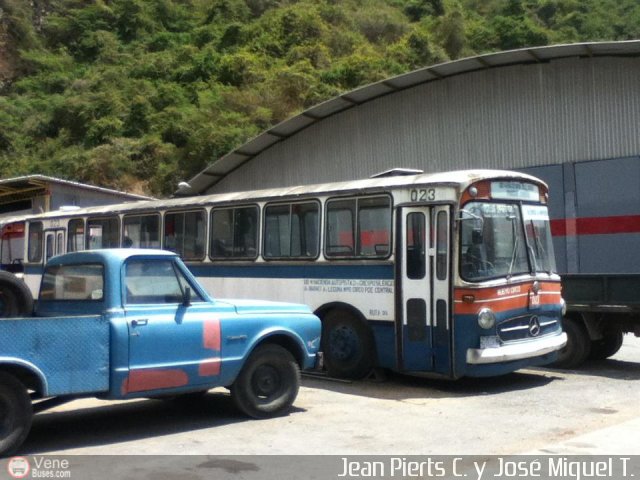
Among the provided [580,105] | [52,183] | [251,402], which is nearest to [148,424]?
[251,402]

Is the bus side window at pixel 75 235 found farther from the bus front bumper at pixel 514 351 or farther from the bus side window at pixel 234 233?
the bus front bumper at pixel 514 351

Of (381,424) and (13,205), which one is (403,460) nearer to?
(381,424)

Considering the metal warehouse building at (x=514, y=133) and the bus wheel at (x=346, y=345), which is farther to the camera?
the metal warehouse building at (x=514, y=133)

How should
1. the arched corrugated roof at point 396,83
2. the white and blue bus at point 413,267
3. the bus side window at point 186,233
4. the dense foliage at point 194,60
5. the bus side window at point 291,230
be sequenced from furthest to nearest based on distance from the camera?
the dense foliage at point 194,60, the arched corrugated roof at point 396,83, the bus side window at point 186,233, the bus side window at point 291,230, the white and blue bus at point 413,267

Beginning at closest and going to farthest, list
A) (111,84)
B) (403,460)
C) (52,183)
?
1. (403,460)
2. (52,183)
3. (111,84)

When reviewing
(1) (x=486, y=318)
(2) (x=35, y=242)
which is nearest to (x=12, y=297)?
(1) (x=486, y=318)

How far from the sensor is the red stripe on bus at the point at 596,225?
17.7 meters

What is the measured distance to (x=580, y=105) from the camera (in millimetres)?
19406

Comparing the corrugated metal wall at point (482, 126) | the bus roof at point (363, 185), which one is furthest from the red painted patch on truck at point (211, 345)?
the corrugated metal wall at point (482, 126)

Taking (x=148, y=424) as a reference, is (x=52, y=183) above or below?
above

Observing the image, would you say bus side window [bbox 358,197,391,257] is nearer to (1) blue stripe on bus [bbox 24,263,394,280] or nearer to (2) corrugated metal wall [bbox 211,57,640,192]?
(1) blue stripe on bus [bbox 24,263,394,280]

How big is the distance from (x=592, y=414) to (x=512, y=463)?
2805 mm

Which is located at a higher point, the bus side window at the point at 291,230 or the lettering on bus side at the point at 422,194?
the lettering on bus side at the point at 422,194

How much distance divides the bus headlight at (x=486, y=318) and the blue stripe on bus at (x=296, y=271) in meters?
1.41
